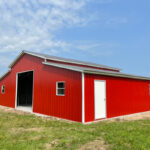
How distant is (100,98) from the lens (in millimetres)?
8242

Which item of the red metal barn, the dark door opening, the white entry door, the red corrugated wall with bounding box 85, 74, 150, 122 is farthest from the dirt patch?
the dark door opening

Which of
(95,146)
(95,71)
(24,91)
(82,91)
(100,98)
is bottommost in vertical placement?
(95,146)

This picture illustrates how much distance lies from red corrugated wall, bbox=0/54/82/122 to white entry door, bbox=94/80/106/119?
1115 mm

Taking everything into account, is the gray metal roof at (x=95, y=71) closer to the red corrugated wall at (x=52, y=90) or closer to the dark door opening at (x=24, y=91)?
the red corrugated wall at (x=52, y=90)

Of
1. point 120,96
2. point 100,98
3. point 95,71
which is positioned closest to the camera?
point 95,71

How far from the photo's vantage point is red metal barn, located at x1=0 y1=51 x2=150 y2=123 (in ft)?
24.9

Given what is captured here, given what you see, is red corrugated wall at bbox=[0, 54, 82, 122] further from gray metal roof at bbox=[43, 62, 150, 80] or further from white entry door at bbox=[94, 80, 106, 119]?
white entry door at bbox=[94, 80, 106, 119]

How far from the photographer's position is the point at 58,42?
63.3 ft

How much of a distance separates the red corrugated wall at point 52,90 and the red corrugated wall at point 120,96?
21.5 inches

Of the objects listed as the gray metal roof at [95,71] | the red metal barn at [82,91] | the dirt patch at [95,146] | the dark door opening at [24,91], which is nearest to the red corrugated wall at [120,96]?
the red metal barn at [82,91]

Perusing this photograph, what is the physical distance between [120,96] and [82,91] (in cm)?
355

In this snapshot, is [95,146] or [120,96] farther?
[120,96]

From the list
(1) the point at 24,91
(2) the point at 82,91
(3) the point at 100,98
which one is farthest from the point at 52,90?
(1) the point at 24,91

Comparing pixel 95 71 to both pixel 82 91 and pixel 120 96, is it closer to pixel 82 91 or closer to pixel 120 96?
pixel 82 91
